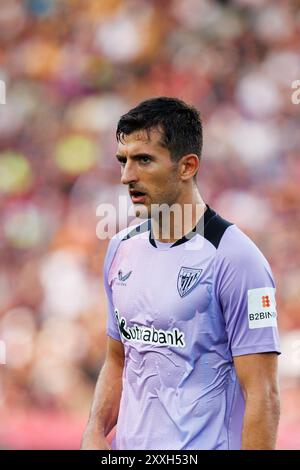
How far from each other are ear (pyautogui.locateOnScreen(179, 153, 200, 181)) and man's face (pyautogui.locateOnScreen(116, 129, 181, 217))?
0.10 ft

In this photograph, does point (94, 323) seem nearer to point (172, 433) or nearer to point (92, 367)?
point (92, 367)

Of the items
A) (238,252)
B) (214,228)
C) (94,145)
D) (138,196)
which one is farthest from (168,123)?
(94,145)

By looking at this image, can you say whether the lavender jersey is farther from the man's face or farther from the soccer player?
the man's face

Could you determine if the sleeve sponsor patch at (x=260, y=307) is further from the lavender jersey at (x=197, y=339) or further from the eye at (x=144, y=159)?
the eye at (x=144, y=159)

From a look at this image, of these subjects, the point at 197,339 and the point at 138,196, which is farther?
the point at 138,196

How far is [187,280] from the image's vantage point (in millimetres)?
2711

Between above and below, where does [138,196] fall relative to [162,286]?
above

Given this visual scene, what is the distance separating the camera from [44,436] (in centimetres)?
623

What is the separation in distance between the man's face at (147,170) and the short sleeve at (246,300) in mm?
325

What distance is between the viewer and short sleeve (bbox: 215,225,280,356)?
2590 mm

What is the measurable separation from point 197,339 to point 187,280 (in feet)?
0.63

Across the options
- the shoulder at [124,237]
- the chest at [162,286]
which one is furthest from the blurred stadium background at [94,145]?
the chest at [162,286]

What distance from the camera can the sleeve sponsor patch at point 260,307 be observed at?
2.60 meters

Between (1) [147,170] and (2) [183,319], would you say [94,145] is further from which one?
(2) [183,319]
